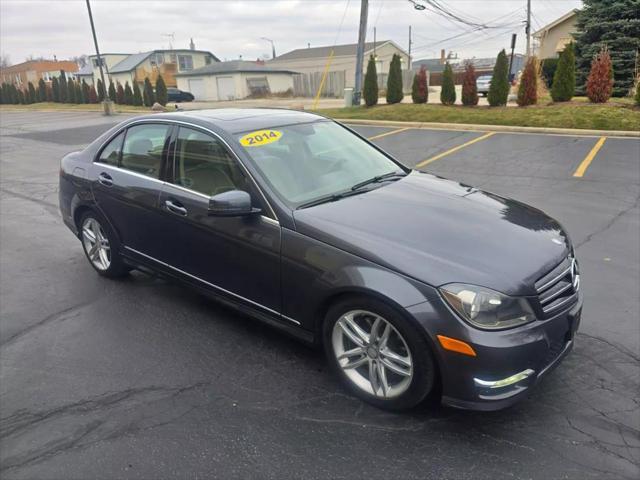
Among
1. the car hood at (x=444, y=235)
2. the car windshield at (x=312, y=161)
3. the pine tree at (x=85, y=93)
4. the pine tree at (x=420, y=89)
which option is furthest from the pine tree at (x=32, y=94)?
the car hood at (x=444, y=235)

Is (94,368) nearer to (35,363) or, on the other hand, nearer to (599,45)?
(35,363)

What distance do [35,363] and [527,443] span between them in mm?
3251

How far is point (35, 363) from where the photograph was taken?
3.56 m

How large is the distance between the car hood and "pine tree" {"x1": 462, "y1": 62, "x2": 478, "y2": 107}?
1525cm

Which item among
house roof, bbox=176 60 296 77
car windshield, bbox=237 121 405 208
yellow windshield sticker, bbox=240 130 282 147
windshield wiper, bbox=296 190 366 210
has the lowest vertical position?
windshield wiper, bbox=296 190 366 210

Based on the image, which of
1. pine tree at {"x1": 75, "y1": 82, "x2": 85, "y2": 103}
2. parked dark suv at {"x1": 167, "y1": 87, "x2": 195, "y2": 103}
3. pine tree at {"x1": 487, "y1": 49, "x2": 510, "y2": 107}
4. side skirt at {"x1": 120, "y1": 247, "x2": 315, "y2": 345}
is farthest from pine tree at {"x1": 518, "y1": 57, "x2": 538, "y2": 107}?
pine tree at {"x1": 75, "y1": 82, "x2": 85, "y2": 103}

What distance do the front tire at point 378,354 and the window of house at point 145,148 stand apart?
80.8 inches

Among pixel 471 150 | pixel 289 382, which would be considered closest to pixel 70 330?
pixel 289 382

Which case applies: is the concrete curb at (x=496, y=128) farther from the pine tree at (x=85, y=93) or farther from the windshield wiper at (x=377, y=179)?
the pine tree at (x=85, y=93)

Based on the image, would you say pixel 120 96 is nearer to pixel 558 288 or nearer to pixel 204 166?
pixel 204 166

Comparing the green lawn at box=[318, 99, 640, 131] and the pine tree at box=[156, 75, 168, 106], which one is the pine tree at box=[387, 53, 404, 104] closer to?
the green lawn at box=[318, 99, 640, 131]

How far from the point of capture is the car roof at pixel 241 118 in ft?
12.3

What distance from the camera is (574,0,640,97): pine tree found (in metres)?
18.9

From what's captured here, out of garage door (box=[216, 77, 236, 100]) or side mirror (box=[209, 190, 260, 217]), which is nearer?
side mirror (box=[209, 190, 260, 217])
